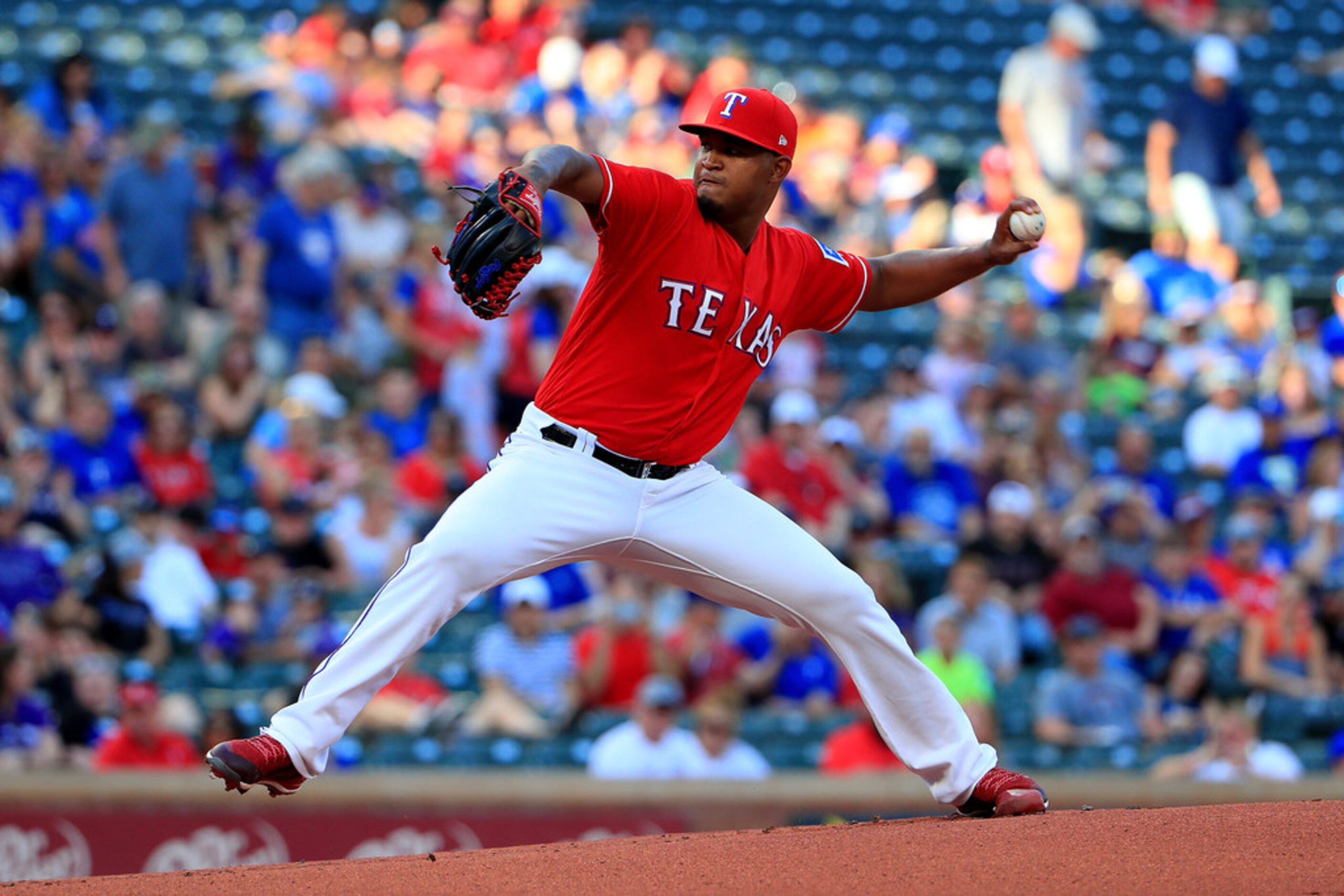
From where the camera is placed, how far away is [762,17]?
14109mm

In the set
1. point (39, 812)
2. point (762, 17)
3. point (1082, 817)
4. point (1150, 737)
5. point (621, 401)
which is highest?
point (762, 17)

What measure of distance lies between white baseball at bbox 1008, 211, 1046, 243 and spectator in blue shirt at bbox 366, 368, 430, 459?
4.95 m

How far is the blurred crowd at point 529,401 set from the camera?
7410 mm

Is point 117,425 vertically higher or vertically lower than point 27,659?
higher

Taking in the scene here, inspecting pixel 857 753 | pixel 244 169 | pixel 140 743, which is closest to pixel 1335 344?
pixel 857 753

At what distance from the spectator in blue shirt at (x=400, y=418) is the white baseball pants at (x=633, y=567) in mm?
4779

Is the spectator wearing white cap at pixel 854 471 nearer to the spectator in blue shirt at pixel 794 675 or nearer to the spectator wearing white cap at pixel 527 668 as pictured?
the spectator in blue shirt at pixel 794 675

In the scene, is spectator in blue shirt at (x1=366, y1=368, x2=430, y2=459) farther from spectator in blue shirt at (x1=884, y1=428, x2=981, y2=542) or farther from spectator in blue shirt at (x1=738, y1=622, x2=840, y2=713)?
spectator in blue shirt at (x1=884, y1=428, x2=981, y2=542)

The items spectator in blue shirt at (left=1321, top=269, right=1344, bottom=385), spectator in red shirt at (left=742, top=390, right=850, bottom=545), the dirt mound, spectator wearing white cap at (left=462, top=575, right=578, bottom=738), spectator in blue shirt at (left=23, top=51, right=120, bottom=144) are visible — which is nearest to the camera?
the dirt mound

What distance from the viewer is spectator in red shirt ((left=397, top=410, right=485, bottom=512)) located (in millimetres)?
8406

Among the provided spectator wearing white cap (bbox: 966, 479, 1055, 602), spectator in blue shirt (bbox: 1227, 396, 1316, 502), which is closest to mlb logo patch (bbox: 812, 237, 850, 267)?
spectator wearing white cap (bbox: 966, 479, 1055, 602)

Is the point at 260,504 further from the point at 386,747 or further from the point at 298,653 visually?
the point at 386,747

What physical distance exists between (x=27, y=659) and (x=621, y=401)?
3.85 metres

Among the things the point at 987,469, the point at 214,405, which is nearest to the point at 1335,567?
the point at 987,469
